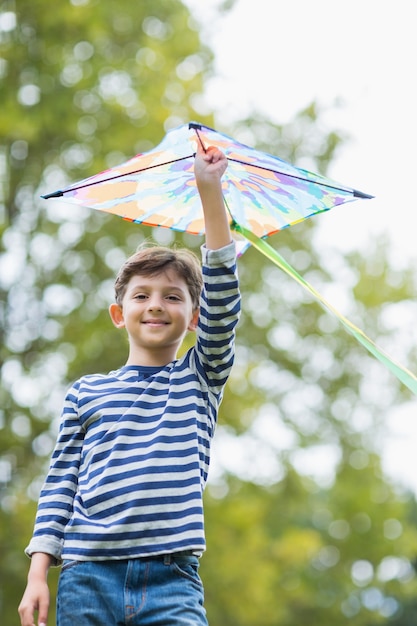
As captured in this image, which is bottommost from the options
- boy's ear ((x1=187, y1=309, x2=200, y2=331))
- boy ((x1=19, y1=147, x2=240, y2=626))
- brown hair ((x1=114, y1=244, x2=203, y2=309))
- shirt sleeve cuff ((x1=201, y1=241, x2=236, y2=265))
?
boy ((x1=19, y1=147, x2=240, y2=626))

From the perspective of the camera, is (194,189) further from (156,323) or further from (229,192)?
(156,323)

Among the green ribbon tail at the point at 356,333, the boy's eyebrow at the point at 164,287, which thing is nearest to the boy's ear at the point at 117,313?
the boy's eyebrow at the point at 164,287

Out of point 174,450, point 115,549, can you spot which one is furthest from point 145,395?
point 115,549

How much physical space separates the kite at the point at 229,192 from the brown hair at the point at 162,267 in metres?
0.25

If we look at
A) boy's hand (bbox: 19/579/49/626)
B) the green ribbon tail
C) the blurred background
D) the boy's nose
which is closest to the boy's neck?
the boy's nose

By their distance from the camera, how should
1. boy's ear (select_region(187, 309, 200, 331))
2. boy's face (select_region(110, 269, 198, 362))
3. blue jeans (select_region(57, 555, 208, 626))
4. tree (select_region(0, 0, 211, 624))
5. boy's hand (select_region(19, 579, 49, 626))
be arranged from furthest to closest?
tree (select_region(0, 0, 211, 624)), boy's ear (select_region(187, 309, 200, 331)), boy's face (select_region(110, 269, 198, 362)), boy's hand (select_region(19, 579, 49, 626)), blue jeans (select_region(57, 555, 208, 626))

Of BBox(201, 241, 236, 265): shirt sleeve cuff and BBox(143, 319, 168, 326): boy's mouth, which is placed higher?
BBox(201, 241, 236, 265): shirt sleeve cuff

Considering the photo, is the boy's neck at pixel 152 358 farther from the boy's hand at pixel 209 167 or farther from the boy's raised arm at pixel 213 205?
the boy's hand at pixel 209 167

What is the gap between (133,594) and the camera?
2.19m

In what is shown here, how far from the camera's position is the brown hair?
8.52 ft

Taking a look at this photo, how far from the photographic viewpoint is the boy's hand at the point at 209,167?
2.34m

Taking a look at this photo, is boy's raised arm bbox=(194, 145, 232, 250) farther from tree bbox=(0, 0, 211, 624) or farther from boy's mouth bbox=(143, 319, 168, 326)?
tree bbox=(0, 0, 211, 624)

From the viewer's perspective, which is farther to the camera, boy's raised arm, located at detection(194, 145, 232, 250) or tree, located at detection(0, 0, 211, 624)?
tree, located at detection(0, 0, 211, 624)

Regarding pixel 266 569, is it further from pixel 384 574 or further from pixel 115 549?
pixel 115 549
